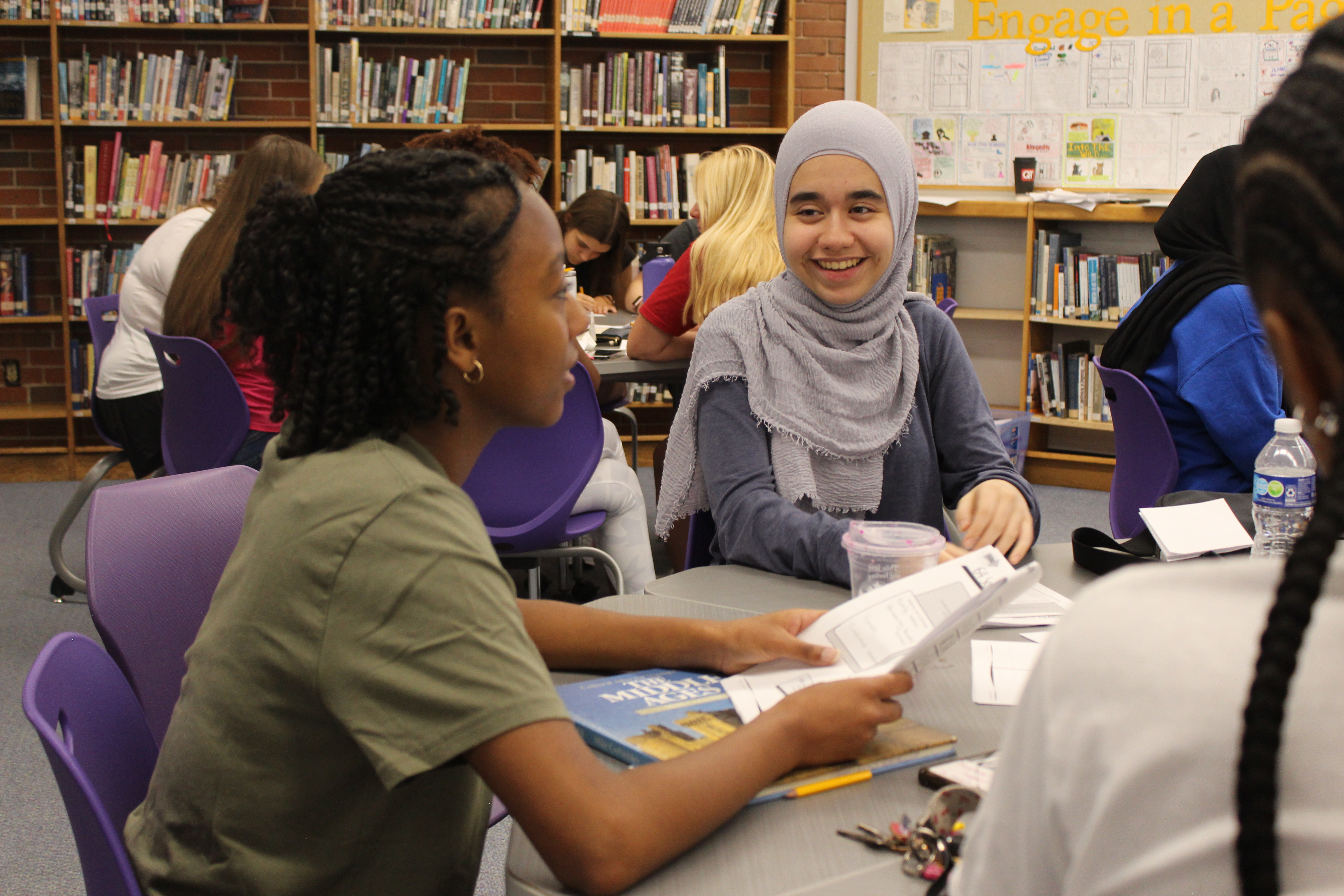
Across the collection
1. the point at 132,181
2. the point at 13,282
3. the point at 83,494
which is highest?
the point at 132,181

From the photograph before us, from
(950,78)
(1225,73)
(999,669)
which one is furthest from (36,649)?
(1225,73)

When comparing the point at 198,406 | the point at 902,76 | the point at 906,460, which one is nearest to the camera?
the point at 906,460

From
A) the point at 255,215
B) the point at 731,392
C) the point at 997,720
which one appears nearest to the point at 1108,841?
the point at 997,720

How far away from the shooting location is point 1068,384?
5109 millimetres

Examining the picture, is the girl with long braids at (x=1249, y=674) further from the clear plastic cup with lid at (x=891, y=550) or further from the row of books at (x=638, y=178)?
the row of books at (x=638, y=178)

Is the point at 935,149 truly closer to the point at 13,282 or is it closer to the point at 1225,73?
the point at 1225,73

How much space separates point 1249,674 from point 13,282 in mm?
5785

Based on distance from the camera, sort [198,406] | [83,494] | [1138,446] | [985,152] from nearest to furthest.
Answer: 1. [1138,446]
2. [198,406]
3. [83,494]
4. [985,152]

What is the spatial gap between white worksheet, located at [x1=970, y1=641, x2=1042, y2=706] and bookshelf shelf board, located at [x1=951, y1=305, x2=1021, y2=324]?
4.03 meters

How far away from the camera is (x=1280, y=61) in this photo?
4.79 m

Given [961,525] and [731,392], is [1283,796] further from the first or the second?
[731,392]

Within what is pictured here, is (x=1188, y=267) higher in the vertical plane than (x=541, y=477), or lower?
higher

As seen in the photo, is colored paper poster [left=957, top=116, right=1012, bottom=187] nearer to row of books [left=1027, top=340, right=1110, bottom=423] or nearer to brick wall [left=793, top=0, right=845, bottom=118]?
brick wall [left=793, top=0, right=845, bottom=118]

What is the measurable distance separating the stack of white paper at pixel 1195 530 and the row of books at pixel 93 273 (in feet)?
15.8
